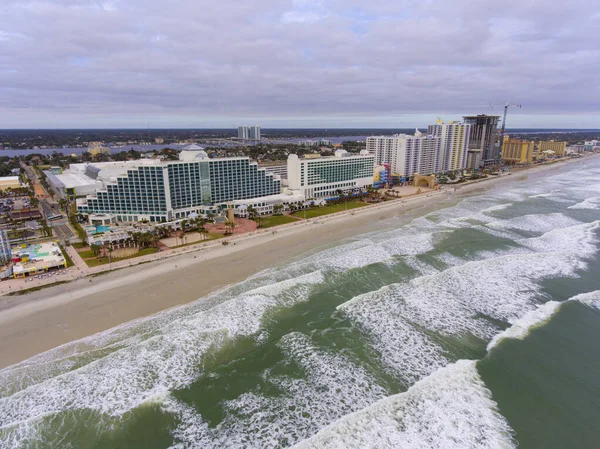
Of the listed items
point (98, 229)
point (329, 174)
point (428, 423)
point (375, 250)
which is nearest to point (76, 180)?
point (98, 229)

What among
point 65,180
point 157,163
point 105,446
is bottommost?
point 105,446

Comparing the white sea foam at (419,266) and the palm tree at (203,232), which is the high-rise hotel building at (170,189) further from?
the white sea foam at (419,266)

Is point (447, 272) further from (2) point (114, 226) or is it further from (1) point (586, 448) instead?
(2) point (114, 226)

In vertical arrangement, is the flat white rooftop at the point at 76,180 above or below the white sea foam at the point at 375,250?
above

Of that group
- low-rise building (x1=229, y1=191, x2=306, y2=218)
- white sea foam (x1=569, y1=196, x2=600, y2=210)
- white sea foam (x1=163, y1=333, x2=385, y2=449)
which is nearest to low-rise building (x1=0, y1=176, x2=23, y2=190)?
low-rise building (x1=229, y1=191, x2=306, y2=218)

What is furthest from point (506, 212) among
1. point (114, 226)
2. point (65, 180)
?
point (65, 180)

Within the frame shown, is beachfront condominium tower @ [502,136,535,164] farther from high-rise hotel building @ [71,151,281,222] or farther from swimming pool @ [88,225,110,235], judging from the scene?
swimming pool @ [88,225,110,235]

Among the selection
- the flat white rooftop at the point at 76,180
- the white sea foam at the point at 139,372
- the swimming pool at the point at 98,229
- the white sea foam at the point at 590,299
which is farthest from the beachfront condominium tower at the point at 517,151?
the white sea foam at the point at 139,372

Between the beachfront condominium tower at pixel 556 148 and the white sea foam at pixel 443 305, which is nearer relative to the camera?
the white sea foam at pixel 443 305
